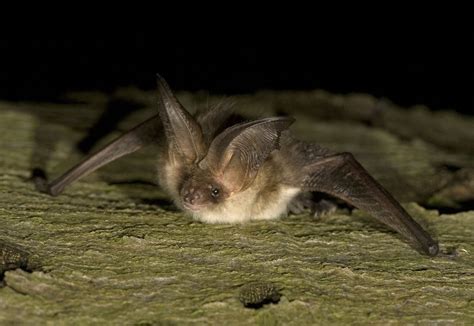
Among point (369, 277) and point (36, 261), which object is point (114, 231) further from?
point (369, 277)

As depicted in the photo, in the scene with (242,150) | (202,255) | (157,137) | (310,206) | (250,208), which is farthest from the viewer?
(157,137)

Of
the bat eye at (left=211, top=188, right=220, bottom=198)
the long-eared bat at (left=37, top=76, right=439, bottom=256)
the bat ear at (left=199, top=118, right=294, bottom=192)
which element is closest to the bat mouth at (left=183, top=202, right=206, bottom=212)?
the long-eared bat at (left=37, top=76, right=439, bottom=256)

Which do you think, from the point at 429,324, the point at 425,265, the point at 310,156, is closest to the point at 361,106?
the point at 310,156

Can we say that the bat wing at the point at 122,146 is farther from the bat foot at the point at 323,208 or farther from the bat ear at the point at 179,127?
the bat foot at the point at 323,208

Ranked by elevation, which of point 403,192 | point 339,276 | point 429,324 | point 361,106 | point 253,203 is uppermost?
point 361,106

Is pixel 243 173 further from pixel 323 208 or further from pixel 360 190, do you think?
pixel 360 190

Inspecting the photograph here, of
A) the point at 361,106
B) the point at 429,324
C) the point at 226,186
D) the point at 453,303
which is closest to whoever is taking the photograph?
the point at 429,324

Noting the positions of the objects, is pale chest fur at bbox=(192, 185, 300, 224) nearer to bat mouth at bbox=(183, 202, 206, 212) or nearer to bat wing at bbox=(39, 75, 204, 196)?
bat mouth at bbox=(183, 202, 206, 212)

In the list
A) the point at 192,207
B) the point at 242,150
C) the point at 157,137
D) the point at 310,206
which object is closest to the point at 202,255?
the point at 192,207
